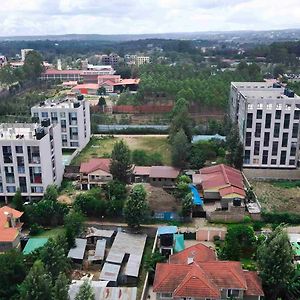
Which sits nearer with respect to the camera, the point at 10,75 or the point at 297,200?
the point at 297,200

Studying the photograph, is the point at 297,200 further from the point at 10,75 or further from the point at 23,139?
the point at 10,75

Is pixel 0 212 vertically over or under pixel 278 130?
under

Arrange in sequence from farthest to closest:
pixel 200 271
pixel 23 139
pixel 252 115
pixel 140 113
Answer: pixel 140 113 → pixel 252 115 → pixel 23 139 → pixel 200 271

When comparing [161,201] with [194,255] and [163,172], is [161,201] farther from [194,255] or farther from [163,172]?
[194,255]

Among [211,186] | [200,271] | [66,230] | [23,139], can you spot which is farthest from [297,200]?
[23,139]

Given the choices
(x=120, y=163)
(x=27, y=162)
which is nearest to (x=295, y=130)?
(x=120, y=163)

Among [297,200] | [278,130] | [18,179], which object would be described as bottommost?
[297,200]

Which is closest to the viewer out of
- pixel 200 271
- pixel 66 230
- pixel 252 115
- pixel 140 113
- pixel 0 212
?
pixel 200 271
